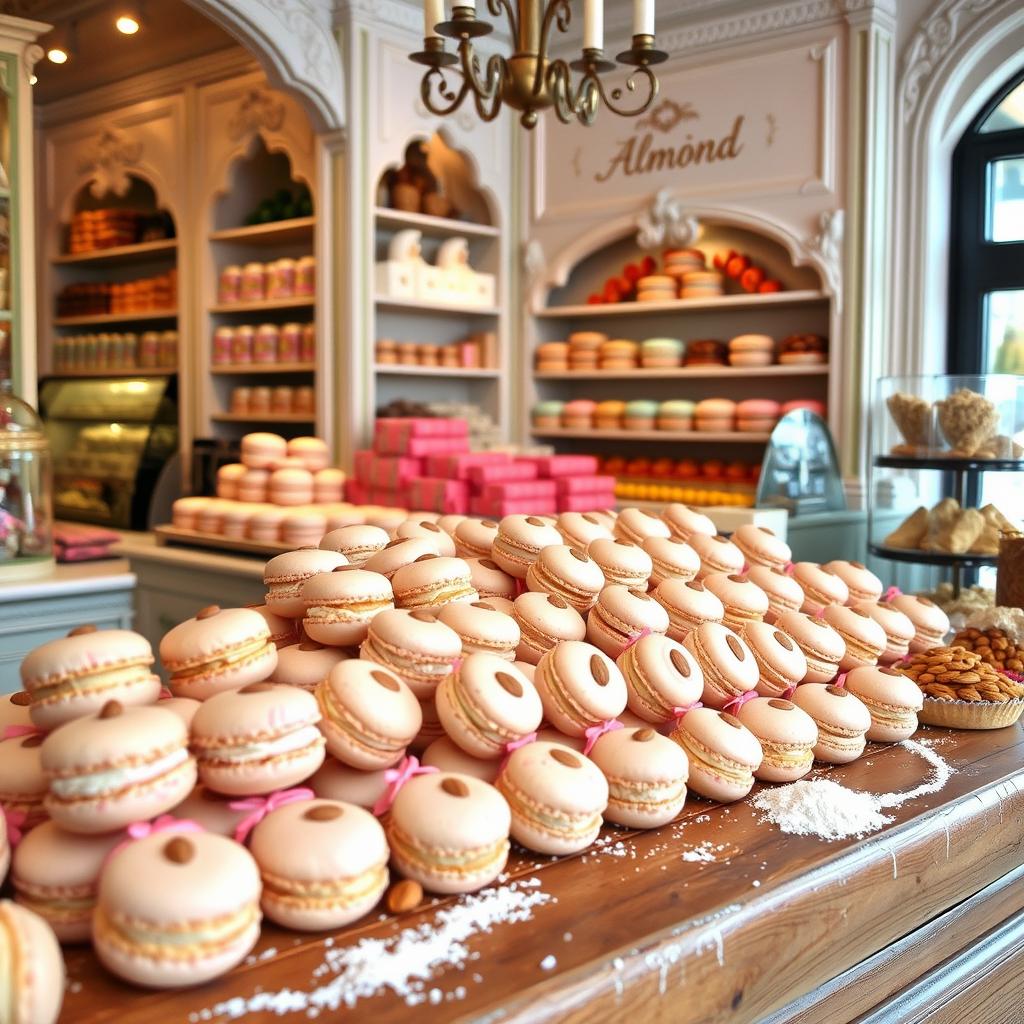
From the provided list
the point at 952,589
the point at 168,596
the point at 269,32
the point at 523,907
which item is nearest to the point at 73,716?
the point at 523,907

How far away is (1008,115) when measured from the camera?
13.1ft

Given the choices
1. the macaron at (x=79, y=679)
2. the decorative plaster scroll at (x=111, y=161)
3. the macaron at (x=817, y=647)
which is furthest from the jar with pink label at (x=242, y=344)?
the macaron at (x=79, y=679)

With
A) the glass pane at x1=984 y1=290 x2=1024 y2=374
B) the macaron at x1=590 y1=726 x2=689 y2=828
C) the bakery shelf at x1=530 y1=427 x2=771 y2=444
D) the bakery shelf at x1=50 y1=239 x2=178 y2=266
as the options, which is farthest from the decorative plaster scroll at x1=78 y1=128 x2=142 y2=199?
the macaron at x1=590 y1=726 x2=689 y2=828

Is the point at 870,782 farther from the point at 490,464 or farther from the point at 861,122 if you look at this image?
the point at 861,122

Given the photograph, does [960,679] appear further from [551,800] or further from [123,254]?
[123,254]

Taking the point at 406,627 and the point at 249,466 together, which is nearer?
the point at 406,627

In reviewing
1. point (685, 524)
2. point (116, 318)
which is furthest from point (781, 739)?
point (116, 318)

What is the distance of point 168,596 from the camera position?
3.90 m

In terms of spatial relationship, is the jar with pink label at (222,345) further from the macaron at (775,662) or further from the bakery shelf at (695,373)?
the macaron at (775,662)

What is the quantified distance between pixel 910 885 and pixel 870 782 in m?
0.16

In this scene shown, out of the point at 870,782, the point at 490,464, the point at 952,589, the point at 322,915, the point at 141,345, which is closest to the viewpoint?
the point at 322,915

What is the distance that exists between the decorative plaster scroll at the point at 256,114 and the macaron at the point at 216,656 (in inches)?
158

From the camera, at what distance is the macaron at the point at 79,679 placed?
92 cm

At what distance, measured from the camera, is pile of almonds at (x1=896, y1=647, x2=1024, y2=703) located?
1.47m
